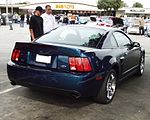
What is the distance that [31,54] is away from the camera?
5.12m

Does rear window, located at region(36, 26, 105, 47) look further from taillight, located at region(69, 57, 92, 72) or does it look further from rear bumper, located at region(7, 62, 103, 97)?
rear bumper, located at region(7, 62, 103, 97)

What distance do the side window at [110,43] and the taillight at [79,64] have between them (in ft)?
2.57

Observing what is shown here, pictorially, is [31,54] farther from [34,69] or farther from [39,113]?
[39,113]

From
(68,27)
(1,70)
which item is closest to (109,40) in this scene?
(68,27)

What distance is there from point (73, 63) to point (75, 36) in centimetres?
112

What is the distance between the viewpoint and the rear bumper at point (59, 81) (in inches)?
187

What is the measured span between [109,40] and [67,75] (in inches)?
55.7

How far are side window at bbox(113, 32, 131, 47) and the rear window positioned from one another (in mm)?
442

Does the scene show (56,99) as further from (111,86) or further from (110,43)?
(110,43)

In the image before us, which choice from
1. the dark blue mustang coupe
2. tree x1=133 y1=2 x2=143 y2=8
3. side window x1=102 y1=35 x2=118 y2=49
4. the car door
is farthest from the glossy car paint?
tree x1=133 y1=2 x2=143 y2=8

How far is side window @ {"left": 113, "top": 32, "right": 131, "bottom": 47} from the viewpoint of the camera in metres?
6.21

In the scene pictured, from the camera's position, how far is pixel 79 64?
478 cm

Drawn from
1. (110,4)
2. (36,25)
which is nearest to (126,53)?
(36,25)

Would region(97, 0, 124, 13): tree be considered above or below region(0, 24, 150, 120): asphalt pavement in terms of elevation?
above
